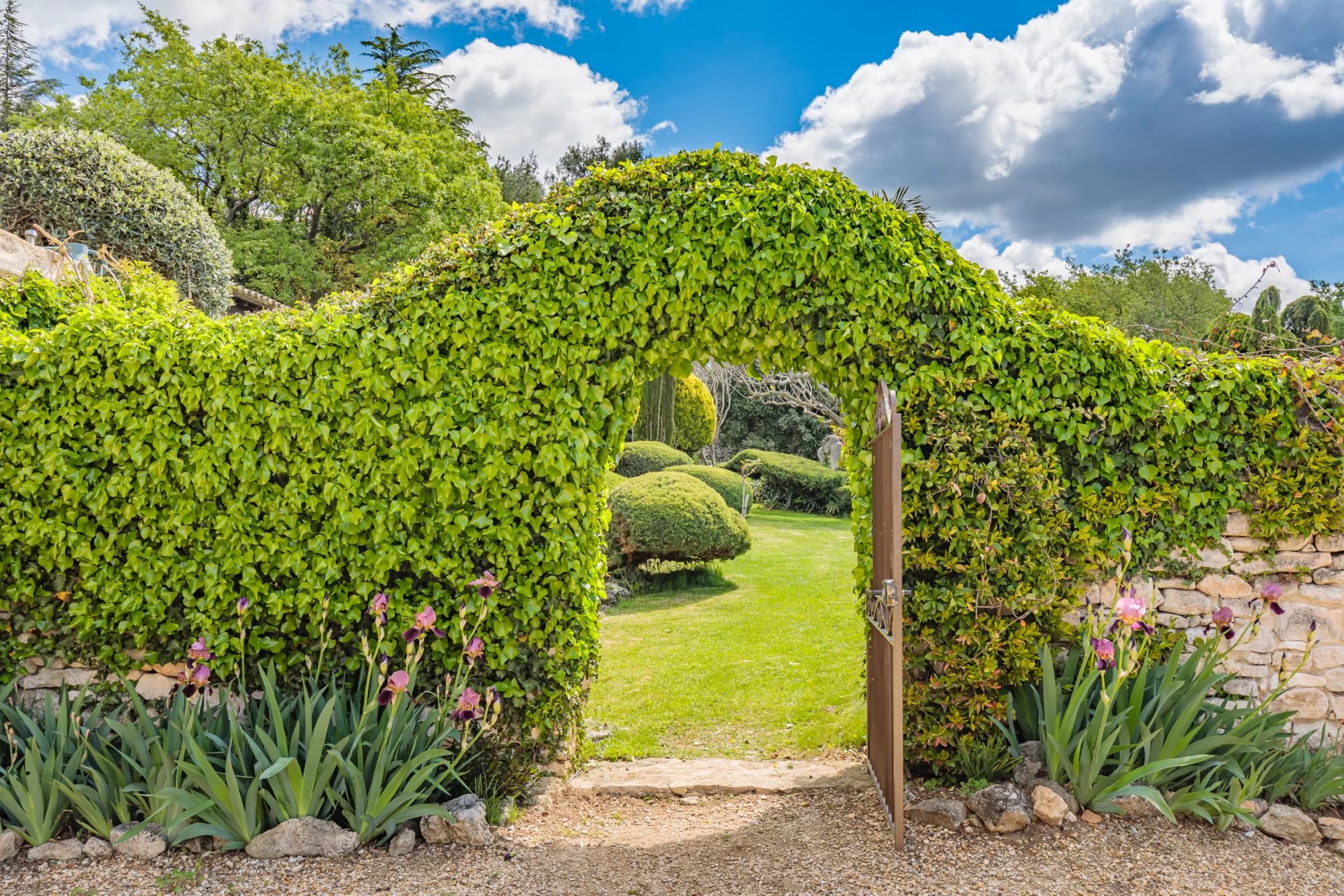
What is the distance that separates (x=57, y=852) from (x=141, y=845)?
0.37m

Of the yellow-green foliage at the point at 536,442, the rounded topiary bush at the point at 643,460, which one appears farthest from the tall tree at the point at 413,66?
the yellow-green foliage at the point at 536,442

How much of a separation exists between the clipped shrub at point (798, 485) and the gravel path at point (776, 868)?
47.7 feet

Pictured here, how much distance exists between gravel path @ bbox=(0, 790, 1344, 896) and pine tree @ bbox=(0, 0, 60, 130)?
38.6 metres

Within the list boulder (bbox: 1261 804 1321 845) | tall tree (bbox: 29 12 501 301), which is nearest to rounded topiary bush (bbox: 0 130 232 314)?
tall tree (bbox: 29 12 501 301)

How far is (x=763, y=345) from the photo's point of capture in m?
4.27

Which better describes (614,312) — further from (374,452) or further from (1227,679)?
(1227,679)

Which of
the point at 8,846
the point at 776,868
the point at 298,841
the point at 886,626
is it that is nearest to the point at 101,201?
the point at 8,846

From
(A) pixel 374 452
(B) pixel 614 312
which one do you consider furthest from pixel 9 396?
(B) pixel 614 312

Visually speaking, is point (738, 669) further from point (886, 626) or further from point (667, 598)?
point (886, 626)

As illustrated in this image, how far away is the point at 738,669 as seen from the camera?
7301 millimetres

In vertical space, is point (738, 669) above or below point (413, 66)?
below

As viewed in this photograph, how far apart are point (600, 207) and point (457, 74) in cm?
2613

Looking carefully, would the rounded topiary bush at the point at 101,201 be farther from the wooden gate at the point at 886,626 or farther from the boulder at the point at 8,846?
the wooden gate at the point at 886,626

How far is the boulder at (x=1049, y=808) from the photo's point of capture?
11.6 feet
